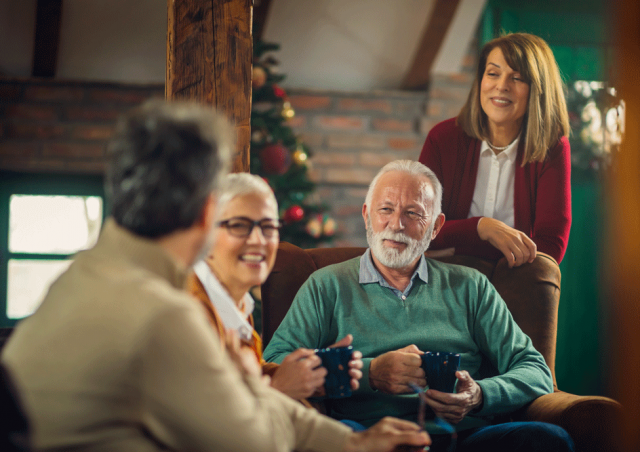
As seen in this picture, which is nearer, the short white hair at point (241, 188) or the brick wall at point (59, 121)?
the short white hair at point (241, 188)

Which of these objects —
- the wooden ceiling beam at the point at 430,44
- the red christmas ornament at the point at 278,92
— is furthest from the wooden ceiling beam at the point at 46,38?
the wooden ceiling beam at the point at 430,44

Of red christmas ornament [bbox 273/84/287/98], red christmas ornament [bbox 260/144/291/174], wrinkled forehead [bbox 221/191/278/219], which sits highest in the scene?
red christmas ornament [bbox 273/84/287/98]

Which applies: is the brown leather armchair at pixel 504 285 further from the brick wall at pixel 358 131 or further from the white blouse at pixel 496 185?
the brick wall at pixel 358 131

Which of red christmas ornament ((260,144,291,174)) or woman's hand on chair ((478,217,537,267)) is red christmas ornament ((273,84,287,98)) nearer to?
red christmas ornament ((260,144,291,174))

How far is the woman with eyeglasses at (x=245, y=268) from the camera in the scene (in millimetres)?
1331

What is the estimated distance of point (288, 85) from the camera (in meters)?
4.41

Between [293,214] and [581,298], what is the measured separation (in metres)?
2.13

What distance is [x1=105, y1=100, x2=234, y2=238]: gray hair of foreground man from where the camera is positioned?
89cm

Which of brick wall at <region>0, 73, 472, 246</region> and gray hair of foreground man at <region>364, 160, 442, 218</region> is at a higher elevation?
brick wall at <region>0, 73, 472, 246</region>

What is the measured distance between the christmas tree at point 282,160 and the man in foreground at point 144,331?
255 centimetres

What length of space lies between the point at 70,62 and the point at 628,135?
410 cm

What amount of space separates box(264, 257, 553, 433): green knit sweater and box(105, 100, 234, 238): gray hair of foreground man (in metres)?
0.85

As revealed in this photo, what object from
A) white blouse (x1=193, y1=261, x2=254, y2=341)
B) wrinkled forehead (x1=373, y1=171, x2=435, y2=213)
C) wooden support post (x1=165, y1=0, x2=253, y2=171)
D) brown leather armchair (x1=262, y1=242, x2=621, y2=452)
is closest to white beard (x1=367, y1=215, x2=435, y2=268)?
wrinkled forehead (x1=373, y1=171, x2=435, y2=213)

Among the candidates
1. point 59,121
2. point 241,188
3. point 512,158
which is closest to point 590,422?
point 512,158
